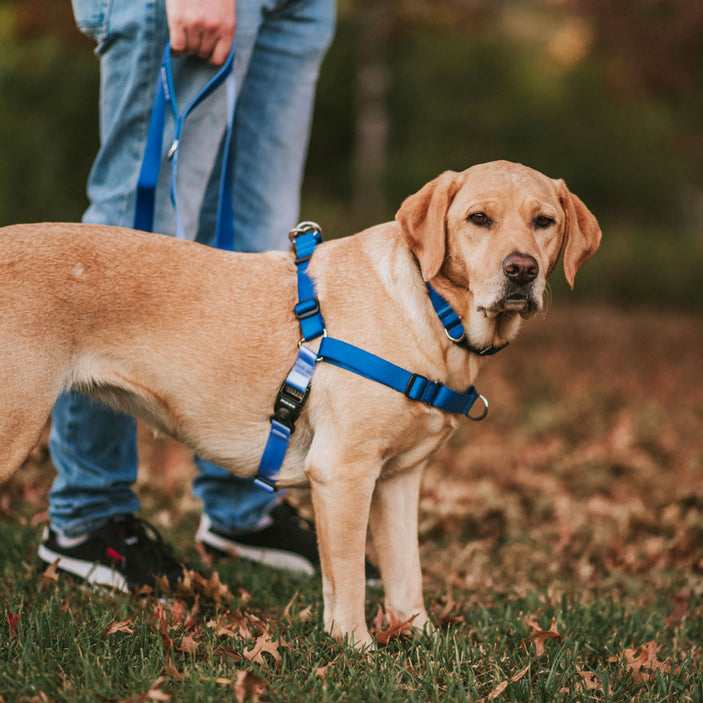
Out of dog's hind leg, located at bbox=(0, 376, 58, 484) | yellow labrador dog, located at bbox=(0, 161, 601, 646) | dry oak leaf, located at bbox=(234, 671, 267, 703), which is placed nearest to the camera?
dry oak leaf, located at bbox=(234, 671, 267, 703)

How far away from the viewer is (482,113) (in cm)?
1948

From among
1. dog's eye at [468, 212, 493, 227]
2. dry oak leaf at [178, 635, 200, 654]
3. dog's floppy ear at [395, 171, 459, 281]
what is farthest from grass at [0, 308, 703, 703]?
dog's eye at [468, 212, 493, 227]

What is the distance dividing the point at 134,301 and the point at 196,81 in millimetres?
1013

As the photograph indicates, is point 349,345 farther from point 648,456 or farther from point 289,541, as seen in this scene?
point 648,456

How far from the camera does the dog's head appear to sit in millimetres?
2643

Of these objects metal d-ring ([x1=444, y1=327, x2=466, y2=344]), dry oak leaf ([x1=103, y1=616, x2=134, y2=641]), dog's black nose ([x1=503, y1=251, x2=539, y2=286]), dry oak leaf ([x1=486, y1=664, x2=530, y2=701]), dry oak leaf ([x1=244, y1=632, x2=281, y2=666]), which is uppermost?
dog's black nose ([x1=503, y1=251, x2=539, y2=286])

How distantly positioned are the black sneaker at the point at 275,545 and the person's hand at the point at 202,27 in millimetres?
2095

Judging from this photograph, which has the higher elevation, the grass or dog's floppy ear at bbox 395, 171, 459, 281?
dog's floppy ear at bbox 395, 171, 459, 281

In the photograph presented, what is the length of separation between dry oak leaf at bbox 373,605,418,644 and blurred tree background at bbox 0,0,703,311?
20.4ft

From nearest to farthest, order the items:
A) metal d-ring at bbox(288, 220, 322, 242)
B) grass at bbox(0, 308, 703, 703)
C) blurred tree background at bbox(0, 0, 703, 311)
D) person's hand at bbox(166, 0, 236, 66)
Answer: grass at bbox(0, 308, 703, 703) < person's hand at bbox(166, 0, 236, 66) < metal d-ring at bbox(288, 220, 322, 242) < blurred tree background at bbox(0, 0, 703, 311)

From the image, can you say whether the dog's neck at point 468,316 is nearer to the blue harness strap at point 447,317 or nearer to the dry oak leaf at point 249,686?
the blue harness strap at point 447,317

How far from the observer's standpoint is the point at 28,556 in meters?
3.40

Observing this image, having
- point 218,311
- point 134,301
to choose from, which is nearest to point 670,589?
point 218,311

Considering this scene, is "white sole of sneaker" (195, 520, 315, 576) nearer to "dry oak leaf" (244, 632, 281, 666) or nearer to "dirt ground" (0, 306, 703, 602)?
"dirt ground" (0, 306, 703, 602)
